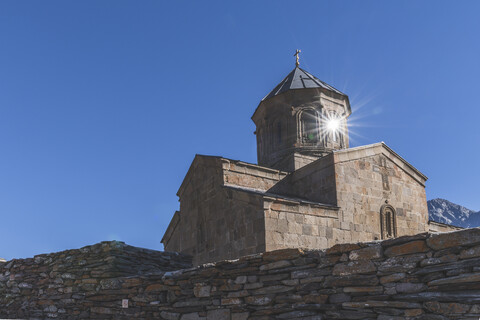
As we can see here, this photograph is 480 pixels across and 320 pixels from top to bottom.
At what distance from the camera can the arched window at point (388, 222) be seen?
11.6 meters

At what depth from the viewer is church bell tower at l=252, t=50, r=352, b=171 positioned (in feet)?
47.7

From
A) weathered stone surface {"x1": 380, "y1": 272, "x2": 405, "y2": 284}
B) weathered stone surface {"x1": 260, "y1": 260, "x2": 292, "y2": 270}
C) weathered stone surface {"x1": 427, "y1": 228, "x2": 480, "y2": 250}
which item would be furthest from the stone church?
weathered stone surface {"x1": 427, "y1": 228, "x2": 480, "y2": 250}

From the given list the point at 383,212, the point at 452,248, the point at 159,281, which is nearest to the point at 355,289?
the point at 452,248

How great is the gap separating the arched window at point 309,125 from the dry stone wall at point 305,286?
9041 mm

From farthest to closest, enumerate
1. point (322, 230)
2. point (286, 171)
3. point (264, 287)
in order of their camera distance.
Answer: point (286, 171) < point (322, 230) < point (264, 287)

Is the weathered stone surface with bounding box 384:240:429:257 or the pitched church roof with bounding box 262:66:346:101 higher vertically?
the pitched church roof with bounding box 262:66:346:101

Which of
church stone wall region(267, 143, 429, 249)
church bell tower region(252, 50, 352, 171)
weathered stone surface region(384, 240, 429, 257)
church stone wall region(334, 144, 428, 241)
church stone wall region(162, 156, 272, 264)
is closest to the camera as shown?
weathered stone surface region(384, 240, 429, 257)

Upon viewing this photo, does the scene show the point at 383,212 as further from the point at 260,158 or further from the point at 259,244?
the point at 260,158

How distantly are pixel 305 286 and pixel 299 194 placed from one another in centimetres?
822

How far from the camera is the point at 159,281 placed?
5641mm

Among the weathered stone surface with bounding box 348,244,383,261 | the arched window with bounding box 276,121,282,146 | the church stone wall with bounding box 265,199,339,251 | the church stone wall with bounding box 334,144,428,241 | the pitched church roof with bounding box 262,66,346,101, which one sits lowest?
the weathered stone surface with bounding box 348,244,383,261

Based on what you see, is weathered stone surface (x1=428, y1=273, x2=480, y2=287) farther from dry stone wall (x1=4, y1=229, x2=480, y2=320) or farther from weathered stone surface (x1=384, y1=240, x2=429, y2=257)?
weathered stone surface (x1=384, y1=240, x2=429, y2=257)

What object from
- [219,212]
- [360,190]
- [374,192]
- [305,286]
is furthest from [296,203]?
[305,286]

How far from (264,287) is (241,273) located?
0.33 metres
